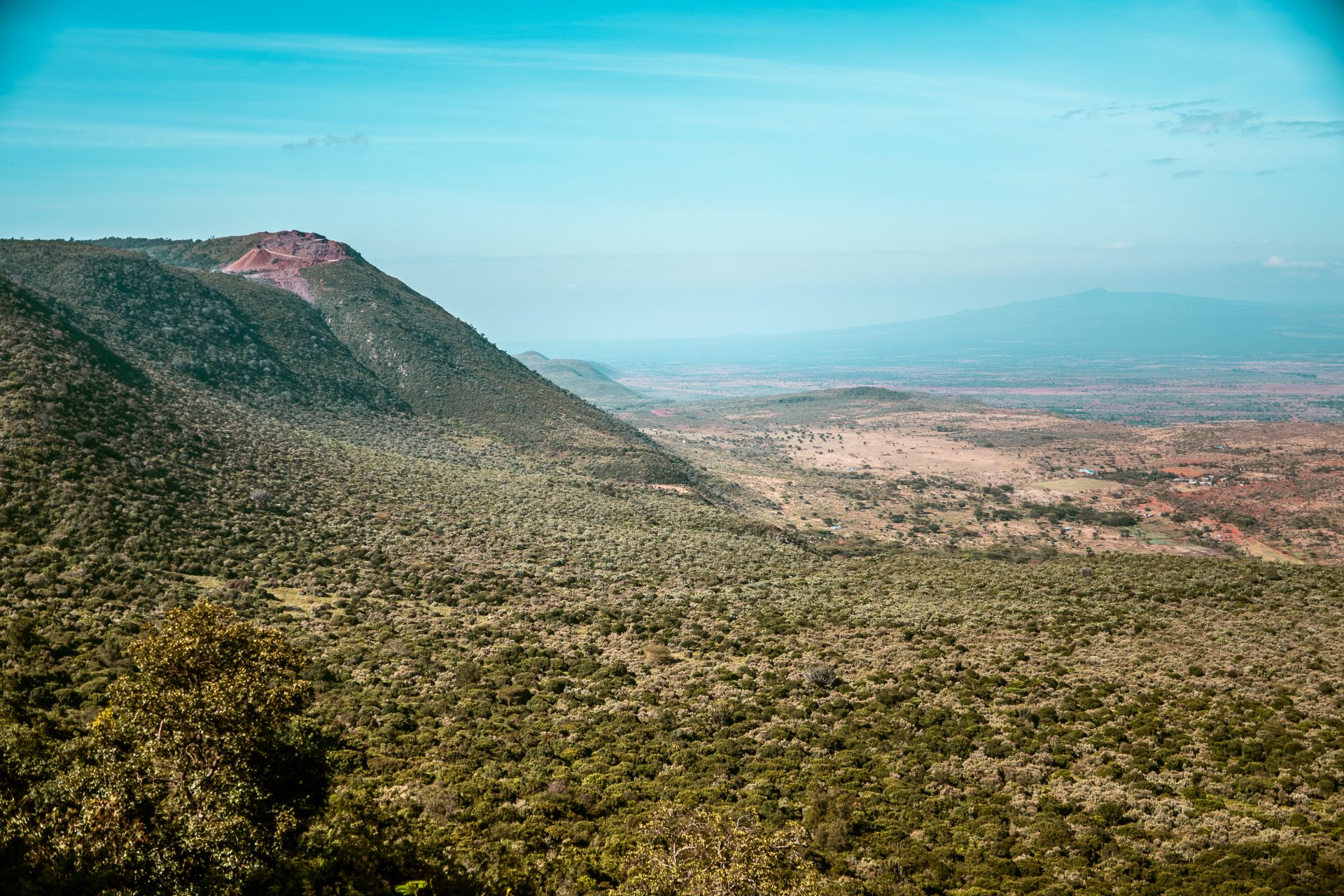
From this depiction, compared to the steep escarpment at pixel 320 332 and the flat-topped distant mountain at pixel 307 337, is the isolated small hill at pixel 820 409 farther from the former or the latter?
the flat-topped distant mountain at pixel 307 337

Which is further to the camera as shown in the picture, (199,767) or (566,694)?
(566,694)

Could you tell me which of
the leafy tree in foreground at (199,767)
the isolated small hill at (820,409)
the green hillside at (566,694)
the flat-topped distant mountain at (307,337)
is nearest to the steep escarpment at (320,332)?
the flat-topped distant mountain at (307,337)

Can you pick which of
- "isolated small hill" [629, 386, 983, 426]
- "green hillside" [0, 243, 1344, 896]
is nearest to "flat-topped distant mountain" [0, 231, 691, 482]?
"green hillside" [0, 243, 1344, 896]

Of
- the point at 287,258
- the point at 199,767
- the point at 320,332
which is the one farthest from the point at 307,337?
the point at 199,767

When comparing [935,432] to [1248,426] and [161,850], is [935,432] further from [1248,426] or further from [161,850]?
[161,850]

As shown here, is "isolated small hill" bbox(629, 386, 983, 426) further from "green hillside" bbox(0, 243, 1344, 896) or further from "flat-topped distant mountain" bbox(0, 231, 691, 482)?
"green hillside" bbox(0, 243, 1344, 896)

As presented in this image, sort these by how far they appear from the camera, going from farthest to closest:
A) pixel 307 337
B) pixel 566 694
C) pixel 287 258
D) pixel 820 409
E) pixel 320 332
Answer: pixel 820 409
pixel 287 258
pixel 320 332
pixel 307 337
pixel 566 694

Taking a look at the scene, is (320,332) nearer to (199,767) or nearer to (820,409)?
(199,767)
